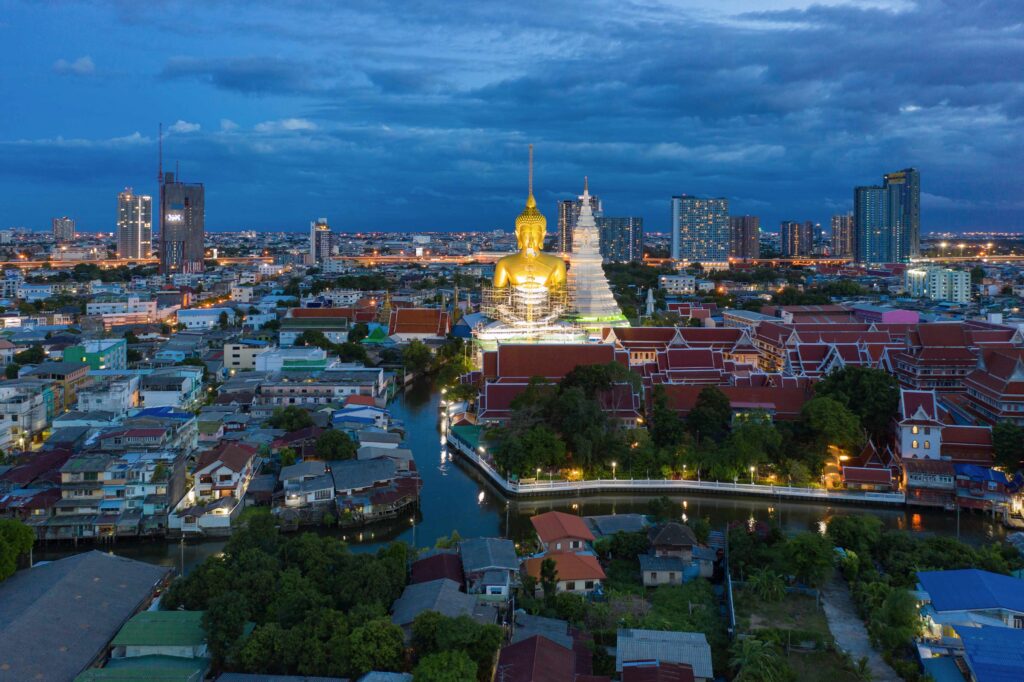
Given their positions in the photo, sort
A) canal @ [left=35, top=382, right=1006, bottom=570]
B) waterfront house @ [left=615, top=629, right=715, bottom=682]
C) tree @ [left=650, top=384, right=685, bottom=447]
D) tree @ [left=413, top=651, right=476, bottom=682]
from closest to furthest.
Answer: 1. tree @ [left=413, top=651, right=476, bottom=682]
2. waterfront house @ [left=615, top=629, right=715, bottom=682]
3. canal @ [left=35, top=382, right=1006, bottom=570]
4. tree @ [left=650, top=384, right=685, bottom=447]

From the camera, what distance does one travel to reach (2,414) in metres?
16.1

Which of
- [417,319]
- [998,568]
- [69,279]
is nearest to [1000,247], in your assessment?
[417,319]

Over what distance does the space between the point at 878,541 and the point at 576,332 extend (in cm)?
1341

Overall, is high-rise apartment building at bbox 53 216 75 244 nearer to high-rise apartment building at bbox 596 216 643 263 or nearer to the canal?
high-rise apartment building at bbox 596 216 643 263

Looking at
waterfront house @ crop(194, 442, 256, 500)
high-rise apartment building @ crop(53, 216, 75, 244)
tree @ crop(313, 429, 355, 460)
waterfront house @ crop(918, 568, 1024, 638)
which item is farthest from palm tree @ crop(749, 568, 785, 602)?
high-rise apartment building @ crop(53, 216, 75, 244)

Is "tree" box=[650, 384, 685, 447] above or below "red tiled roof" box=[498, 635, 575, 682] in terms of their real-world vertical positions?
above

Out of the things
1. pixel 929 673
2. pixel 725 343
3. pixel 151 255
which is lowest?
pixel 929 673

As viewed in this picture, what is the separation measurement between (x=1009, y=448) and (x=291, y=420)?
12800 millimetres

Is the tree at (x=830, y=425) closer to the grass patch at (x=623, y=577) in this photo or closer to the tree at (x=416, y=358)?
the grass patch at (x=623, y=577)

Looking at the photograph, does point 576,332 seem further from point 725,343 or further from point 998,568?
point 998,568

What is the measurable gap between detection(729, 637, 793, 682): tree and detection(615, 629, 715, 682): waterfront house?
0.93ft

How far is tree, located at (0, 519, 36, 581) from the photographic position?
952 centimetres

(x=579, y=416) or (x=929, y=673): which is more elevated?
(x=579, y=416)

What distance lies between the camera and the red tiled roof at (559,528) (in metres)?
10.7
